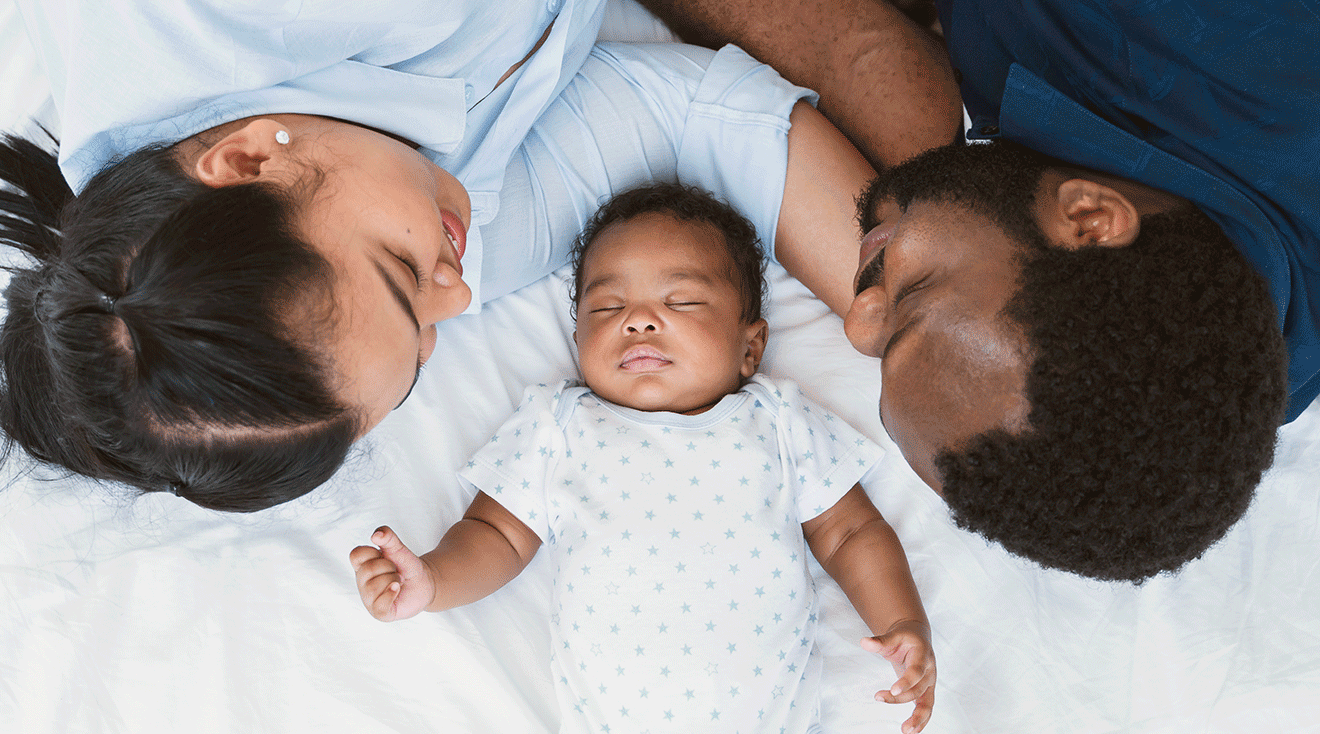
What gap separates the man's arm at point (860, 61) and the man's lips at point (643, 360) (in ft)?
1.84

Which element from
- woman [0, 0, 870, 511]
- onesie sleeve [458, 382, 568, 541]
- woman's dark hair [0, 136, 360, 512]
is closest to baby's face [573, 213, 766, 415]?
onesie sleeve [458, 382, 568, 541]

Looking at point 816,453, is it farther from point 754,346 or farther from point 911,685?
point 911,685

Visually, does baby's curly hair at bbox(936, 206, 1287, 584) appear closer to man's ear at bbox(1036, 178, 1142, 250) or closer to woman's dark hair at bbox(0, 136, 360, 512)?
man's ear at bbox(1036, 178, 1142, 250)

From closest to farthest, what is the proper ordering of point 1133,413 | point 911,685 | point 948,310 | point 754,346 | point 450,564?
point 1133,413, point 948,310, point 911,685, point 450,564, point 754,346

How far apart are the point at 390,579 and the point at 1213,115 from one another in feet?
3.89

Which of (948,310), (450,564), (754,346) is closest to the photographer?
(948,310)

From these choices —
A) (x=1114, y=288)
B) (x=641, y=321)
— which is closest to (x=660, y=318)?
(x=641, y=321)

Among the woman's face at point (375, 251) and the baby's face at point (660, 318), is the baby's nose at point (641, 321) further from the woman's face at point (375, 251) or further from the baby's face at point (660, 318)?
the woman's face at point (375, 251)

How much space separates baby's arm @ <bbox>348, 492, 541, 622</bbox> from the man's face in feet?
2.09

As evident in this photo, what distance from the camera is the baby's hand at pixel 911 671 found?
43.5 inches

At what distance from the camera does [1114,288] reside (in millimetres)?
822

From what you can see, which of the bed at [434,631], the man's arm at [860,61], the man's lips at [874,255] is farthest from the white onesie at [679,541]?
the man's arm at [860,61]

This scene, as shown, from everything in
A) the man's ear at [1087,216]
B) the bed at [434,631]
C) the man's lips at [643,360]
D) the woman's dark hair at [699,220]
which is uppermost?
the man's ear at [1087,216]

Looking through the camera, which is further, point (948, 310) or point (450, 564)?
point (450, 564)
